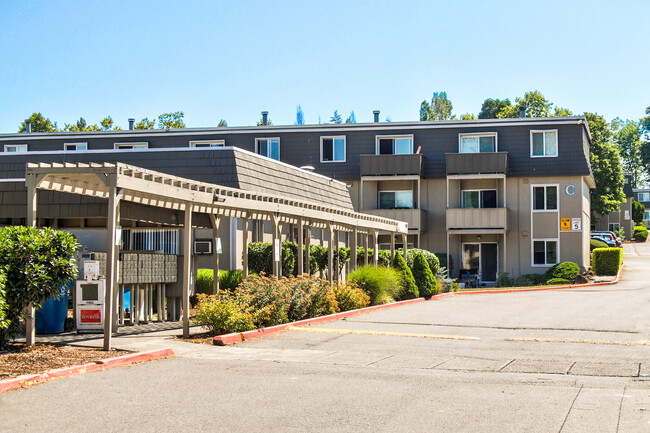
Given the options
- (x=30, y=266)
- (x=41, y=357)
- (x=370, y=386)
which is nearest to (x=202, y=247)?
(x=30, y=266)

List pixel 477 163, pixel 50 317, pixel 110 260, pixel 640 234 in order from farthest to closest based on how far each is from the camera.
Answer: pixel 640 234 → pixel 477 163 → pixel 50 317 → pixel 110 260

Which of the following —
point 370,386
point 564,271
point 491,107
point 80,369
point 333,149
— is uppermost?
point 491,107

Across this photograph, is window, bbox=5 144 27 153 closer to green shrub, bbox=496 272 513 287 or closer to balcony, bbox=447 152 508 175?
balcony, bbox=447 152 508 175

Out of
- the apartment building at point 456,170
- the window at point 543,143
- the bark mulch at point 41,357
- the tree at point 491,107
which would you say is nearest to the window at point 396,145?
the apartment building at point 456,170

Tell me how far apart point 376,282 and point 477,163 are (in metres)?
18.5

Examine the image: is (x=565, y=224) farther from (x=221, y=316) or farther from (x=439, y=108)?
(x=439, y=108)

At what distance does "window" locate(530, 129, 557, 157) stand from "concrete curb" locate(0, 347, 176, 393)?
101 feet

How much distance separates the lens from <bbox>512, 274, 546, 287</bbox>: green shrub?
3659 centimetres

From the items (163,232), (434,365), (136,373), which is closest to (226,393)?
(136,373)

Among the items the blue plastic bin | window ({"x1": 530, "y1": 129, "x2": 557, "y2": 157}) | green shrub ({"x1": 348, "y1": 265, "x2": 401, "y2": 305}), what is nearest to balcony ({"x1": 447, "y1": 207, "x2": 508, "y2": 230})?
window ({"x1": 530, "y1": 129, "x2": 557, "y2": 157})

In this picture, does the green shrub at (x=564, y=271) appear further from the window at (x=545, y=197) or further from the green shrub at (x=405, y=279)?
the green shrub at (x=405, y=279)

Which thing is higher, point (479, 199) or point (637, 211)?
point (637, 211)

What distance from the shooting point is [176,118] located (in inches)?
2749

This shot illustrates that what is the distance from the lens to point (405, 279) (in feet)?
80.4
